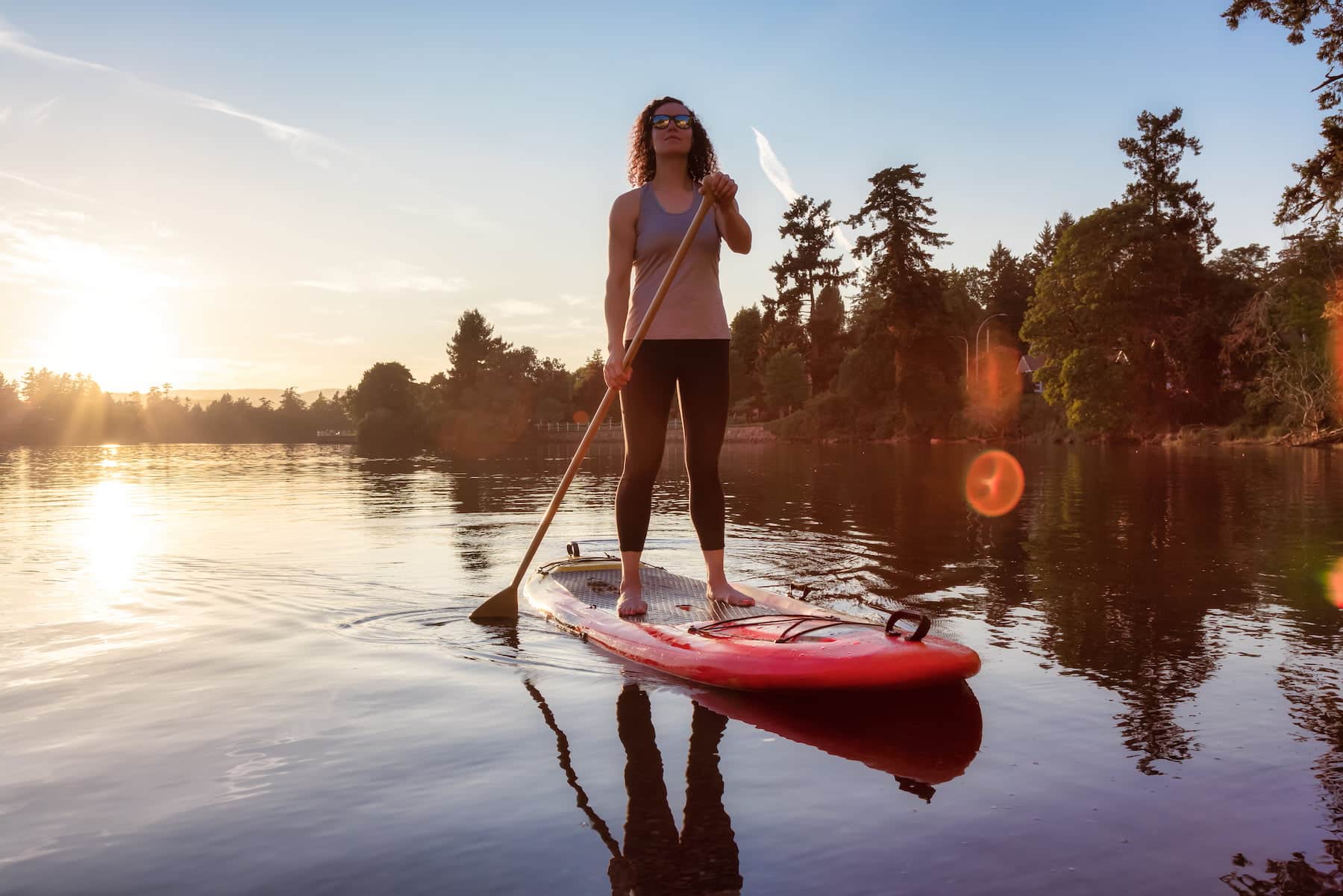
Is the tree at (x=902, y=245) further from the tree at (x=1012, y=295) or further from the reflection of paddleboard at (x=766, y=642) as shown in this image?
the reflection of paddleboard at (x=766, y=642)

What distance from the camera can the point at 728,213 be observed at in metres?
5.39

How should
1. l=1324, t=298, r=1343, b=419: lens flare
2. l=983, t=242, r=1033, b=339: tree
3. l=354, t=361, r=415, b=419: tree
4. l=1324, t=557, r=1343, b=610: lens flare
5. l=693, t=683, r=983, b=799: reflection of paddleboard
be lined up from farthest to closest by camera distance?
l=354, t=361, r=415, b=419: tree < l=983, t=242, r=1033, b=339: tree < l=1324, t=298, r=1343, b=419: lens flare < l=1324, t=557, r=1343, b=610: lens flare < l=693, t=683, r=983, b=799: reflection of paddleboard

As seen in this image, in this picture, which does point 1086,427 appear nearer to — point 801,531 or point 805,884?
point 801,531

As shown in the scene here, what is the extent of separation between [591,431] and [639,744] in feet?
9.05

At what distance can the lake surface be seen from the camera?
2684 millimetres

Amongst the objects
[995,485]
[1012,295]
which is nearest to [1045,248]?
[1012,295]

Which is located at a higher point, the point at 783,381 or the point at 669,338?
the point at 783,381

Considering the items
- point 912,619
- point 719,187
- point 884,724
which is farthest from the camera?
point 719,187

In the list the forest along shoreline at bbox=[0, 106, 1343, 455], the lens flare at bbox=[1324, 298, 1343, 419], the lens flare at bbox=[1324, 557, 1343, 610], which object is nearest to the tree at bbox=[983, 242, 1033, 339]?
the forest along shoreline at bbox=[0, 106, 1343, 455]

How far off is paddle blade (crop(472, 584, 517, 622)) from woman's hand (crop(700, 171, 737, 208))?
8.89 ft

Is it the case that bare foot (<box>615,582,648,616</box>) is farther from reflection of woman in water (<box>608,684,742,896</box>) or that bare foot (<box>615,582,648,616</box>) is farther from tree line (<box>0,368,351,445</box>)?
tree line (<box>0,368,351,445</box>)

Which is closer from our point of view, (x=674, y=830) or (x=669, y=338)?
(x=674, y=830)

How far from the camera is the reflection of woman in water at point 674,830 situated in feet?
8.50

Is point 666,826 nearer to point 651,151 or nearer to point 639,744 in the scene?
point 639,744
